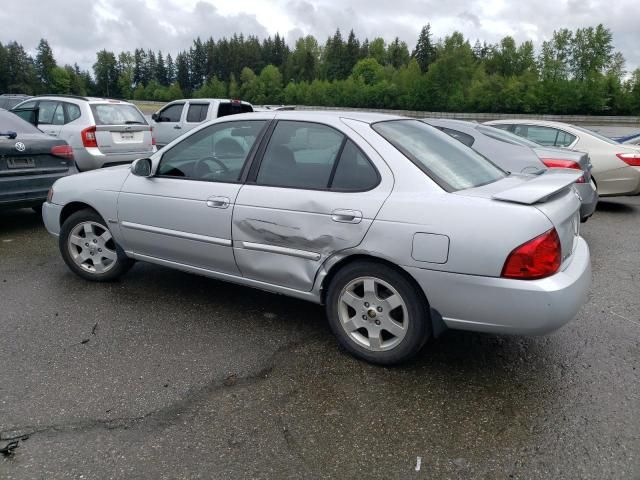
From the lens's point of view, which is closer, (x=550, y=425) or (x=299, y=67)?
(x=550, y=425)

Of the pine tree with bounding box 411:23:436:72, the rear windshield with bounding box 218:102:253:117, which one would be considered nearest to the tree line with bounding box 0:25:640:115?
the pine tree with bounding box 411:23:436:72

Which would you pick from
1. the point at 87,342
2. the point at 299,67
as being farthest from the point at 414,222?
the point at 299,67

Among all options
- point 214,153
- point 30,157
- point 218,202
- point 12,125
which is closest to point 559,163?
point 214,153

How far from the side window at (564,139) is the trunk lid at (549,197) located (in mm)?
5762

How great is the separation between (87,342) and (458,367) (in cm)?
245

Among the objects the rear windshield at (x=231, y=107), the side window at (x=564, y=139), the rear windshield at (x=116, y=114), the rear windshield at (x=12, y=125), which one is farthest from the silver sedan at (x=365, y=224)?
the rear windshield at (x=231, y=107)

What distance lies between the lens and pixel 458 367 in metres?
3.12

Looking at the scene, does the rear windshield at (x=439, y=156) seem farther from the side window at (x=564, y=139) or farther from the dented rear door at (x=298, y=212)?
the side window at (x=564, y=139)

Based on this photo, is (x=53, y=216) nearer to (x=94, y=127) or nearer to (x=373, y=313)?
(x=373, y=313)

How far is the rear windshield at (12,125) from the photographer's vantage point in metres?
6.16

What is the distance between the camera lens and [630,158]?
817 centimetres

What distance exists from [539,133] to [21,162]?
8.00m

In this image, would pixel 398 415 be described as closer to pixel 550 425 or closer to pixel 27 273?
pixel 550 425

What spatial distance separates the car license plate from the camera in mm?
5887
